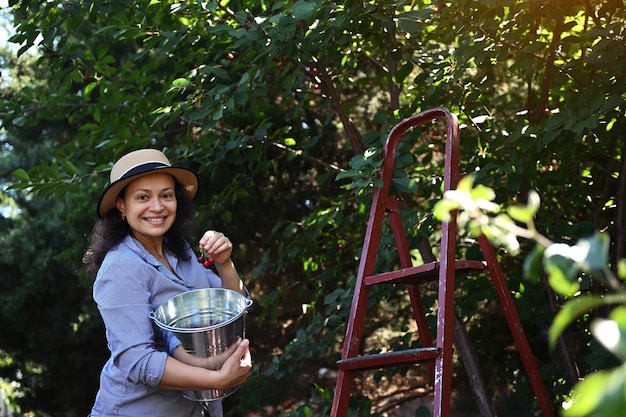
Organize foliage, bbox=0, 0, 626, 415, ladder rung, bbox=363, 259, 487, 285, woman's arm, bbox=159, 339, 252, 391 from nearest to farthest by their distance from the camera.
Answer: woman's arm, bbox=159, 339, 252, 391 → ladder rung, bbox=363, 259, 487, 285 → foliage, bbox=0, 0, 626, 415

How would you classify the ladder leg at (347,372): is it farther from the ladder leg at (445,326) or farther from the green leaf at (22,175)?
the green leaf at (22,175)

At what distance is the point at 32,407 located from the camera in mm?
10484

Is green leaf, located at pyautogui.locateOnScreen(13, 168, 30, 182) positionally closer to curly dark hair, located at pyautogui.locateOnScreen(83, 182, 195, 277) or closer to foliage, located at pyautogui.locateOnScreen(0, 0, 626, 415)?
foliage, located at pyautogui.locateOnScreen(0, 0, 626, 415)

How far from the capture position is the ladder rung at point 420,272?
256 centimetres

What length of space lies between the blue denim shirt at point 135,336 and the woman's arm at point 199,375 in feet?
0.09

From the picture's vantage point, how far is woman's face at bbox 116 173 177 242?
8.51 ft

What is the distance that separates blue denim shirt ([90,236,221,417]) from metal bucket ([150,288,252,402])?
0.05 metres

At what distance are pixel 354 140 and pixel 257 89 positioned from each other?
66 cm

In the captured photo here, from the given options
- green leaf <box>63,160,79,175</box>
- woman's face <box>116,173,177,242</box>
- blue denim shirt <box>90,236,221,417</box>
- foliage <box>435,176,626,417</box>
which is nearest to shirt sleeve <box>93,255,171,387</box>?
blue denim shirt <box>90,236,221,417</box>

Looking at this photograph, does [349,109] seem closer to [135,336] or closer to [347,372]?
[347,372]

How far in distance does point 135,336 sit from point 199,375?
0.67 feet

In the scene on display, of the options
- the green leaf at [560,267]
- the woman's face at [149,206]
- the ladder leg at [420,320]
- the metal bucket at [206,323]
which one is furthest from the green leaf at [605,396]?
the ladder leg at [420,320]

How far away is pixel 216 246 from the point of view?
2664 mm

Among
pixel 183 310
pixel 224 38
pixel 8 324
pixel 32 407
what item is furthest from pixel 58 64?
pixel 32 407
